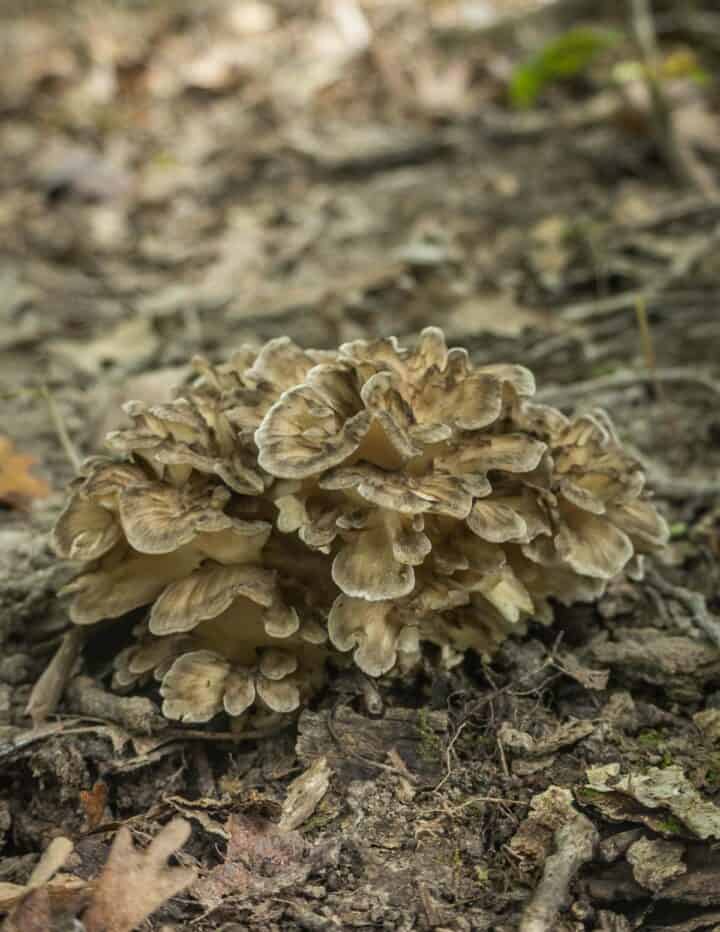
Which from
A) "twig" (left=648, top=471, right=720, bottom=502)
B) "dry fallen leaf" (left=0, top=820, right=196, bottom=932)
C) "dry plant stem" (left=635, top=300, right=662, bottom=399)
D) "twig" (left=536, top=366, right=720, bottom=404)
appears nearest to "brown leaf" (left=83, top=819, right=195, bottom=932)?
"dry fallen leaf" (left=0, top=820, right=196, bottom=932)

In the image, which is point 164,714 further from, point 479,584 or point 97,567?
point 479,584

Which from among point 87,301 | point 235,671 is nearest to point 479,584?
point 235,671

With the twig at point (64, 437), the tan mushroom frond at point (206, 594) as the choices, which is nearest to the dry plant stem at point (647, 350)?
the tan mushroom frond at point (206, 594)

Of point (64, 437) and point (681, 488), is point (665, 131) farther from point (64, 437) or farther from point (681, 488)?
point (64, 437)

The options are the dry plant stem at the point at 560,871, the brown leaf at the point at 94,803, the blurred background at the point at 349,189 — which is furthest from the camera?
the blurred background at the point at 349,189

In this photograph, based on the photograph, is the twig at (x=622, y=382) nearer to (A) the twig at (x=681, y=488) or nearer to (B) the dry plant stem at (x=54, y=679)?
(A) the twig at (x=681, y=488)

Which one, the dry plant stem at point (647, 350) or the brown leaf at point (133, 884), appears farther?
the dry plant stem at point (647, 350)
